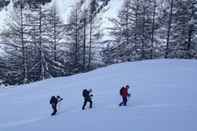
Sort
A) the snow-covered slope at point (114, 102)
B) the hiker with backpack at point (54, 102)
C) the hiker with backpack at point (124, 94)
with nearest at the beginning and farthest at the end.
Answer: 1. the snow-covered slope at point (114, 102)
2. the hiker with backpack at point (124, 94)
3. the hiker with backpack at point (54, 102)

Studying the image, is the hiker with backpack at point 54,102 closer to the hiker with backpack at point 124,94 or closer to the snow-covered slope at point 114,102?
the snow-covered slope at point 114,102

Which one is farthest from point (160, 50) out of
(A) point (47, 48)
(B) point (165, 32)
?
(A) point (47, 48)

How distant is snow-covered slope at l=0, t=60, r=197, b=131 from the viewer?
19266mm

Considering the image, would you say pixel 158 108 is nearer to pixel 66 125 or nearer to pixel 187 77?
pixel 66 125

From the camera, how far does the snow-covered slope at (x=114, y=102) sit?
1927 cm

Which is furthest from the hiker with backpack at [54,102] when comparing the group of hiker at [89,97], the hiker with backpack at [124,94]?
the hiker with backpack at [124,94]

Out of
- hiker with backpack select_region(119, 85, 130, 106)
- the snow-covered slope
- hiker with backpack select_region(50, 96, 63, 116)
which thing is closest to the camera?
the snow-covered slope

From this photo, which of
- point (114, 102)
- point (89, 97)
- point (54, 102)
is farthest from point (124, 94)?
point (54, 102)

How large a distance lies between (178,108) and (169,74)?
31.4 feet

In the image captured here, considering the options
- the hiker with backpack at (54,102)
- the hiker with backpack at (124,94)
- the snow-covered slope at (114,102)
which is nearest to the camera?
→ the snow-covered slope at (114,102)

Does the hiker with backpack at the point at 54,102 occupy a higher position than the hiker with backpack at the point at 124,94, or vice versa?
the hiker with backpack at the point at 124,94

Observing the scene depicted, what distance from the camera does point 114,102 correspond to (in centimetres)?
2292

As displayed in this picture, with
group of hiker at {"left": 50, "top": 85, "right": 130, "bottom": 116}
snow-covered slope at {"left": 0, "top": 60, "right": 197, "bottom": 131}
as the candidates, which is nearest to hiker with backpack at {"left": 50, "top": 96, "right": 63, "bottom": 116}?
group of hiker at {"left": 50, "top": 85, "right": 130, "bottom": 116}

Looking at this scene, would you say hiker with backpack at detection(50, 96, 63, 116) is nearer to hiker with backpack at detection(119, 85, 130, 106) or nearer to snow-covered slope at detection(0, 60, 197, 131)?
snow-covered slope at detection(0, 60, 197, 131)
